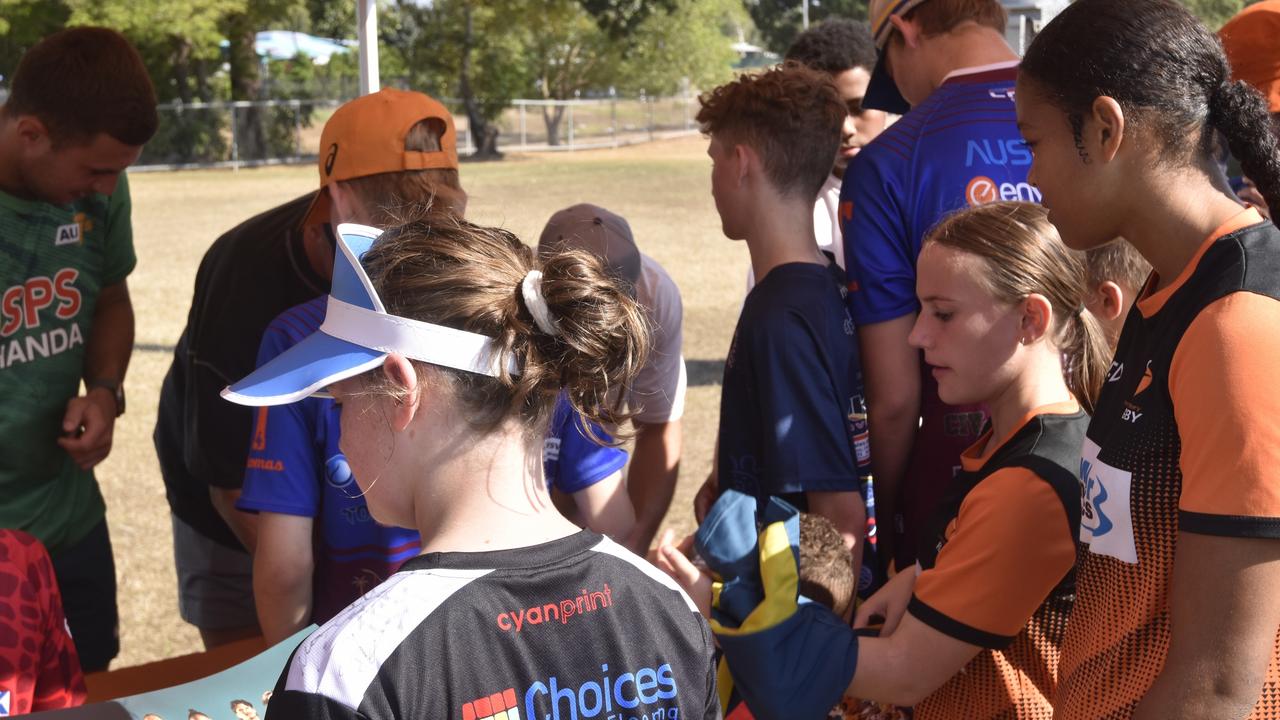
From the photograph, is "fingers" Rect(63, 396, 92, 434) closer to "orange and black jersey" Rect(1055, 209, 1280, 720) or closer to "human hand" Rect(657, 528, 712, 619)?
"human hand" Rect(657, 528, 712, 619)

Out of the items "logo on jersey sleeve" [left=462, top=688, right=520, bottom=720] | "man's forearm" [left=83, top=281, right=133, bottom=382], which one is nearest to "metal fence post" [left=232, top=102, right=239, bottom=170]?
"man's forearm" [left=83, top=281, right=133, bottom=382]

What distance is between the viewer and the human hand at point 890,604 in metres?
2.12

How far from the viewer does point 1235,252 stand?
1517 millimetres

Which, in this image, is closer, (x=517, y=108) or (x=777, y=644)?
(x=777, y=644)

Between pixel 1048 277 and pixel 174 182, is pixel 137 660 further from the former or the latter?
pixel 174 182

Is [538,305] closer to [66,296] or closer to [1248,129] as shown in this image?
[1248,129]

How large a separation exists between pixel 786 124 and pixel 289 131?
37.1 metres

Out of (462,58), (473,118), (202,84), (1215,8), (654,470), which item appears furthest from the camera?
(1215,8)

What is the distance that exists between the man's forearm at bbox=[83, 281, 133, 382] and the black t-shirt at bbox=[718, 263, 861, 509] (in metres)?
1.95

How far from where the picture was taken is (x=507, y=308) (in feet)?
4.69

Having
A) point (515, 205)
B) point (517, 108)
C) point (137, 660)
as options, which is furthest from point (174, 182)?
point (137, 660)

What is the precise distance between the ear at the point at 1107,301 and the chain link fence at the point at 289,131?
33180 millimetres

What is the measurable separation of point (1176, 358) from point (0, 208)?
2.97 metres

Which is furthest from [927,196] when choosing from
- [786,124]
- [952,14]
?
[952,14]
